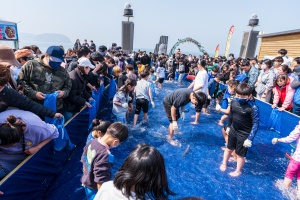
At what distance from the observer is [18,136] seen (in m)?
2.05

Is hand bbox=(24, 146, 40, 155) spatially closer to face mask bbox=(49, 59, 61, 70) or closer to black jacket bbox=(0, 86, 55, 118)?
black jacket bbox=(0, 86, 55, 118)

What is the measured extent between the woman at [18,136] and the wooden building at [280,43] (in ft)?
40.4

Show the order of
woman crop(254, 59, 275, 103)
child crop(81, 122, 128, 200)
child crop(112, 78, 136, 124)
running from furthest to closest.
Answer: woman crop(254, 59, 275, 103)
child crop(112, 78, 136, 124)
child crop(81, 122, 128, 200)

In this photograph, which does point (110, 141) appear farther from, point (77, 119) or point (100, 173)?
point (77, 119)

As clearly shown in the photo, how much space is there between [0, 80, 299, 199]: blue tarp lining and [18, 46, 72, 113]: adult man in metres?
0.83

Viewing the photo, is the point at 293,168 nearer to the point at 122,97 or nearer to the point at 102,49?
the point at 122,97

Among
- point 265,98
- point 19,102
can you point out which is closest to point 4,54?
point 19,102

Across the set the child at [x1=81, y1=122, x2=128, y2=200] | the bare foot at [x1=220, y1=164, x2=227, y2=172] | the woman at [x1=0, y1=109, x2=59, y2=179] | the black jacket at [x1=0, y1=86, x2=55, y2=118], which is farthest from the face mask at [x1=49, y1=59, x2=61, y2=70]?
the bare foot at [x1=220, y1=164, x2=227, y2=172]

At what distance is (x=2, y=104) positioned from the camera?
7.77 feet

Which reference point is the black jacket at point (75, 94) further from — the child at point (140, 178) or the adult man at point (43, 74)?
the child at point (140, 178)

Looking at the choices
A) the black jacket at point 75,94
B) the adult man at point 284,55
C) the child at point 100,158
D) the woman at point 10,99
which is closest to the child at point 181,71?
the adult man at point 284,55

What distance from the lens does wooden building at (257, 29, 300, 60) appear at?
10391mm

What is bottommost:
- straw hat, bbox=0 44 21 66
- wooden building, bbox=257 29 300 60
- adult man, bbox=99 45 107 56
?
straw hat, bbox=0 44 21 66

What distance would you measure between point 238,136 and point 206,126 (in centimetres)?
285
